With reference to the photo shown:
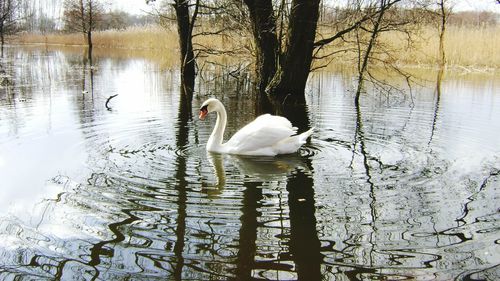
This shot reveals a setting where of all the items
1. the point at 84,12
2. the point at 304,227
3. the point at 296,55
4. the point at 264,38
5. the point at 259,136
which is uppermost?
the point at 84,12

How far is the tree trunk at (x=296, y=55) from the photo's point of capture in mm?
12680

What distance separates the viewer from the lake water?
3.81 metres

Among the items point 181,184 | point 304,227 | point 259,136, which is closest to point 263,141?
point 259,136

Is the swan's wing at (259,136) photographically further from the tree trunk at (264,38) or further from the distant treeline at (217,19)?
the tree trunk at (264,38)

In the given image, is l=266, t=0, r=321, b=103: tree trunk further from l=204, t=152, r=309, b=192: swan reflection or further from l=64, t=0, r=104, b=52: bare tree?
l=64, t=0, r=104, b=52: bare tree

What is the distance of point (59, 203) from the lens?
5051mm

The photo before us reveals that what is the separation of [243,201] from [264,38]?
10.00 m

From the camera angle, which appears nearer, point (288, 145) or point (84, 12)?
point (288, 145)

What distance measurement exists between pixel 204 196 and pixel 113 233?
1194 millimetres

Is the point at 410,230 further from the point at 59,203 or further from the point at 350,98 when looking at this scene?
the point at 350,98

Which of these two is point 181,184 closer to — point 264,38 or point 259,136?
point 259,136

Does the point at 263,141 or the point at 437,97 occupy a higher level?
the point at 437,97

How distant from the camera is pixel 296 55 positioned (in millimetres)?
13250

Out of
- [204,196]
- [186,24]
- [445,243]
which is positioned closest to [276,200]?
[204,196]
